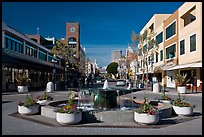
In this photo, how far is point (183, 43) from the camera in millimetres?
37750

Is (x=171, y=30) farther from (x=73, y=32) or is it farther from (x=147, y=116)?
(x=73, y=32)

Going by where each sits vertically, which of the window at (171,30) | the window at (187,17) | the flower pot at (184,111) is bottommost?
the flower pot at (184,111)

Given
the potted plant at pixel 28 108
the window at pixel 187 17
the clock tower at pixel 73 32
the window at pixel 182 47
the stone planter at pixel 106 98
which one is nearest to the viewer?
the potted plant at pixel 28 108

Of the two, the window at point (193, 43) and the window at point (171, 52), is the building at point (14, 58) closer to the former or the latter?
the window at point (171, 52)

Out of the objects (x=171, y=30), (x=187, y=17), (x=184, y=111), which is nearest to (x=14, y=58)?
(x=184, y=111)

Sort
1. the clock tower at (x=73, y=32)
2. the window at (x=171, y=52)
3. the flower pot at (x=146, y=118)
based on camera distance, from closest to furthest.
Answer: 1. the flower pot at (x=146, y=118)
2. the window at (x=171, y=52)
3. the clock tower at (x=73, y=32)

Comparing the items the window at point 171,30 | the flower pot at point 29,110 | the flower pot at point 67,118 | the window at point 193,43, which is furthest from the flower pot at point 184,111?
the window at point 171,30

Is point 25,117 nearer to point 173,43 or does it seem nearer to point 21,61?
point 21,61

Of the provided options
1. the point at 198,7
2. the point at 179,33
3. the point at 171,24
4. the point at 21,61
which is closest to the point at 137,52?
the point at 171,24

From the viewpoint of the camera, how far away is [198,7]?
3189 centimetres

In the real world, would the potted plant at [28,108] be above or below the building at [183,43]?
below

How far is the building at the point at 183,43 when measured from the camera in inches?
1265

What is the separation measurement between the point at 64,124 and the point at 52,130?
989mm

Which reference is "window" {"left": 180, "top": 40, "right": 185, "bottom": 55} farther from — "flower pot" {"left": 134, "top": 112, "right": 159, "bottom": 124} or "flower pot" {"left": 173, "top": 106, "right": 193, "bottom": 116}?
"flower pot" {"left": 134, "top": 112, "right": 159, "bottom": 124}
